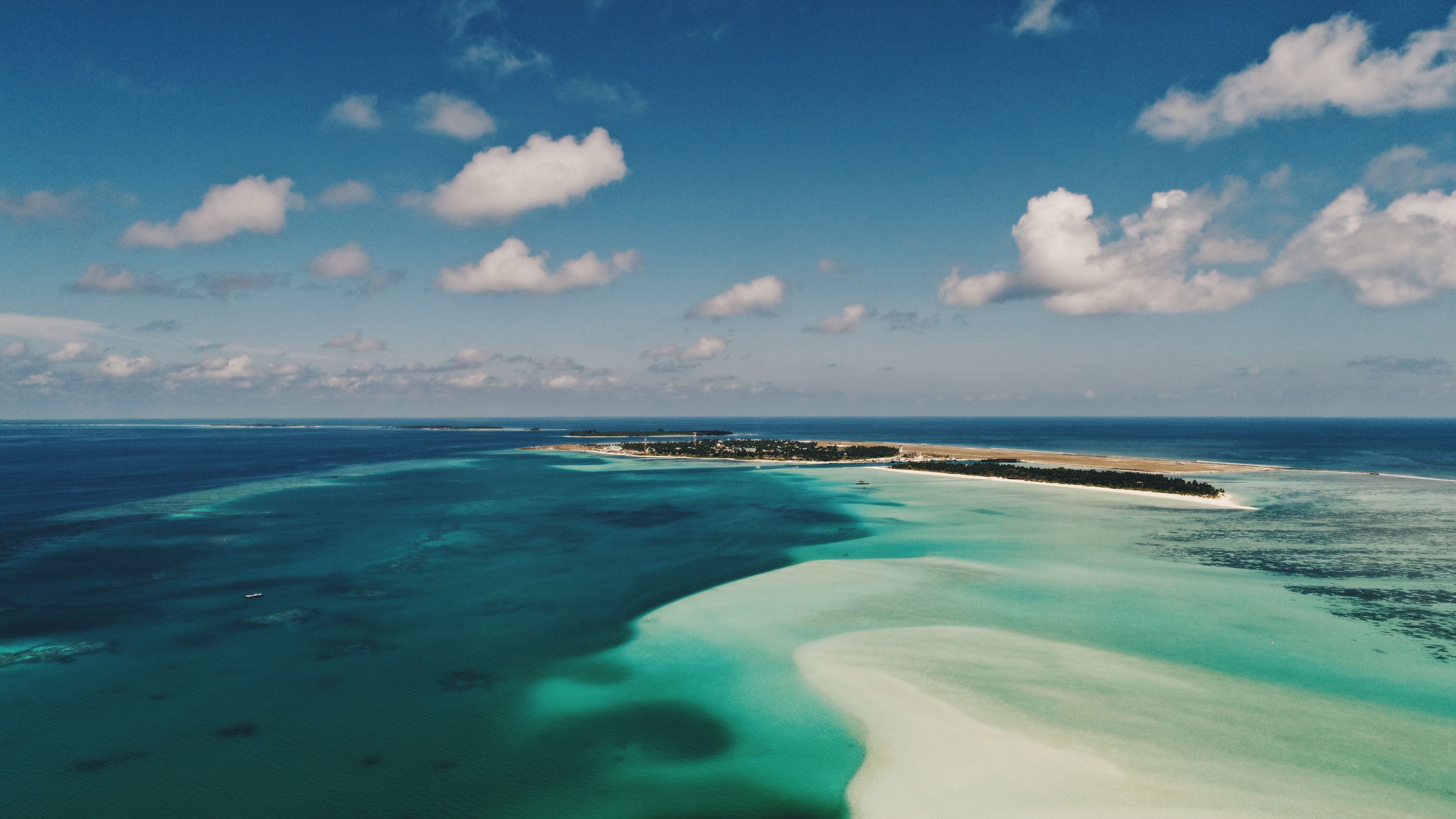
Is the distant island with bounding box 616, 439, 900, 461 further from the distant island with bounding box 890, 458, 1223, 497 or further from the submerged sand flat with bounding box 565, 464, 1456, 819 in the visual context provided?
the submerged sand flat with bounding box 565, 464, 1456, 819

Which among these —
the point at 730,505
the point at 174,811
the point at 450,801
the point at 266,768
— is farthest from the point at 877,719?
the point at 730,505

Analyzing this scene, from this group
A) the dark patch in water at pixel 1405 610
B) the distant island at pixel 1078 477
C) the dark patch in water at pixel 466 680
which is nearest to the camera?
the dark patch in water at pixel 466 680

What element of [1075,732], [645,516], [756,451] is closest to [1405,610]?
[1075,732]

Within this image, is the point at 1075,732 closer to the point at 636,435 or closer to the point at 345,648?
the point at 345,648

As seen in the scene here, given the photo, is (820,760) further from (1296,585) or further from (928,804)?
(1296,585)

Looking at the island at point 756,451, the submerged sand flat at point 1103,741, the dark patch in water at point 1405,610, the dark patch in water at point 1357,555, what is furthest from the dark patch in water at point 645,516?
the island at point 756,451

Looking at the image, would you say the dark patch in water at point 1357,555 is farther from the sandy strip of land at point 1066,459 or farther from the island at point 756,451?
the island at point 756,451

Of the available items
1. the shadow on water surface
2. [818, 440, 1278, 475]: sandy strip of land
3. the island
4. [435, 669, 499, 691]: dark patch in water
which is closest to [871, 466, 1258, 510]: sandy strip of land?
[818, 440, 1278, 475]: sandy strip of land
